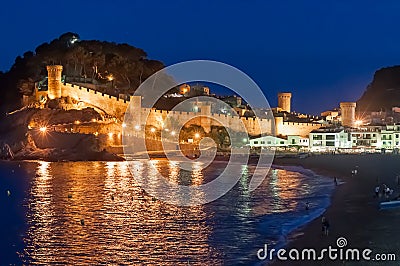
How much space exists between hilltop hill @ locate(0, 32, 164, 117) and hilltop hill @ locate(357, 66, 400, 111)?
1664 inches

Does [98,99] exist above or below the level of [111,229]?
above

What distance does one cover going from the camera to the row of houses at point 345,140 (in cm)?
5234

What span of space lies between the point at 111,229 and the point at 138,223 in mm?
1135

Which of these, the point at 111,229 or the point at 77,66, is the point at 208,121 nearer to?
the point at 77,66

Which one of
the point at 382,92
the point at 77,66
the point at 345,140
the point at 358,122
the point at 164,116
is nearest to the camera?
the point at 345,140

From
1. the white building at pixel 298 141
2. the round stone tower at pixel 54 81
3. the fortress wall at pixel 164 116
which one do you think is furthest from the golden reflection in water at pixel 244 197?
the round stone tower at pixel 54 81

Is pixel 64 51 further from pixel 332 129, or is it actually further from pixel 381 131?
pixel 381 131

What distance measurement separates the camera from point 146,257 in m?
11.5

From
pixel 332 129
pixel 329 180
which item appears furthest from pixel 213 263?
pixel 332 129

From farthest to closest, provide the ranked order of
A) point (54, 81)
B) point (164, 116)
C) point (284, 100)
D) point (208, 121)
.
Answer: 1. point (284, 100)
2. point (208, 121)
3. point (164, 116)
4. point (54, 81)

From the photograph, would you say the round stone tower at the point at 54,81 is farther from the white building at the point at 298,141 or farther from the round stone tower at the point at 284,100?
the round stone tower at the point at 284,100

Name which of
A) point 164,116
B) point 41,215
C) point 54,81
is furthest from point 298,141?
point 41,215

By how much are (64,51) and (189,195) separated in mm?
42009

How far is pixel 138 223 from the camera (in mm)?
15516
